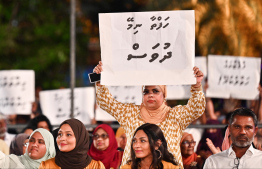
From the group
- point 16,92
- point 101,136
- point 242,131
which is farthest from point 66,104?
point 242,131

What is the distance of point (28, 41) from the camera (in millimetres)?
21984

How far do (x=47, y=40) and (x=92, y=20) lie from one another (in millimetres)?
4272

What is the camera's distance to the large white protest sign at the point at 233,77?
11.5m

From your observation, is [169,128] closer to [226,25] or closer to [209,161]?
[209,161]

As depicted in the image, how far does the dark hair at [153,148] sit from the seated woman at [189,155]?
3.98ft

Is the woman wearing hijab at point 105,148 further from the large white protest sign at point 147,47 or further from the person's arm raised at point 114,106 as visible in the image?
the large white protest sign at point 147,47

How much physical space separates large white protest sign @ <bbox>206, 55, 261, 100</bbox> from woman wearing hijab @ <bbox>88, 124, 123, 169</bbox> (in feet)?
11.3

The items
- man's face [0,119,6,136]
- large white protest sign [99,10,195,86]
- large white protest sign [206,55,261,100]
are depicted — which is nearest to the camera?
large white protest sign [99,10,195,86]

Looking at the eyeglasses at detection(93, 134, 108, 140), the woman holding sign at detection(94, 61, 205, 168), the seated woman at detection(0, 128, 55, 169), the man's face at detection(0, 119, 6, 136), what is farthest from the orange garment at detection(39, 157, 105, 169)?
the man's face at detection(0, 119, 6, 136)

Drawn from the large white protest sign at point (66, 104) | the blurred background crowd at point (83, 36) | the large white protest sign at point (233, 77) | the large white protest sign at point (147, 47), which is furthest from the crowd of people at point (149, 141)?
the large white protest sign at point (66, 104)

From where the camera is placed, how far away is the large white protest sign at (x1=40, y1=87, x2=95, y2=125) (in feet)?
39.6

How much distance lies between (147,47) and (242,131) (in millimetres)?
1663

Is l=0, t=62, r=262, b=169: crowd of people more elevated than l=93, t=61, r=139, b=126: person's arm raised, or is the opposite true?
l=93, t=61, r=139, b=126: person's arm raised

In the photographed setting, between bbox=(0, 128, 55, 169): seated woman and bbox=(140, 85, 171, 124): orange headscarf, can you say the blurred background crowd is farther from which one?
bbox=(140, 85, 171, 124): orange headscarf
